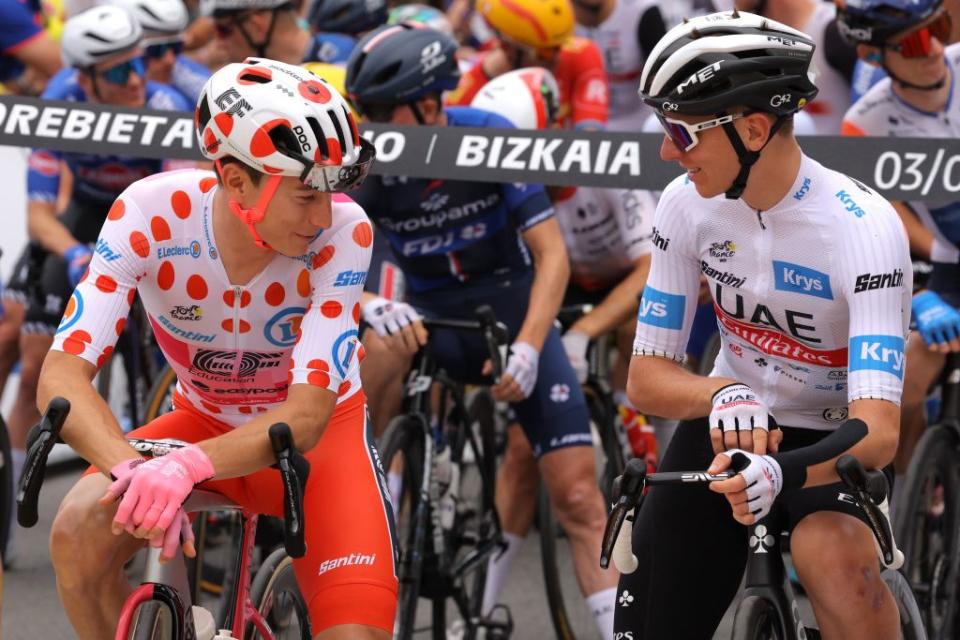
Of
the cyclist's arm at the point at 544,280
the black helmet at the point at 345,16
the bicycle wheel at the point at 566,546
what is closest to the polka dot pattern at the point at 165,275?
the cyclist's arm at the point at 544,280

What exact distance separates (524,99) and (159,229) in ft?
10.0

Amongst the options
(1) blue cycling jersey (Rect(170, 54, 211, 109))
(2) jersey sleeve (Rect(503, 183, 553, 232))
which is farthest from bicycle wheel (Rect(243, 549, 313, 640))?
(1) blue cycling jersey (Rect(170, 54, 211, 109))

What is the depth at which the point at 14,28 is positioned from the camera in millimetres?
8711

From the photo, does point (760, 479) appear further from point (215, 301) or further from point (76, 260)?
point (76, 260)

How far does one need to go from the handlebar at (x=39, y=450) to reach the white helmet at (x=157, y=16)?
4.89m

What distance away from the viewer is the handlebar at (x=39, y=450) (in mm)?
3324

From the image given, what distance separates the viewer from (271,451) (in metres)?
3.61

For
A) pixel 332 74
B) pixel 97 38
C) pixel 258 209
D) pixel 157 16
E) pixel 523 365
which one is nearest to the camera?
pixel 258 209

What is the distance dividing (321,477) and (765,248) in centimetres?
125

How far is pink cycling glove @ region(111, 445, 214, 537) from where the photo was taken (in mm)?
3307

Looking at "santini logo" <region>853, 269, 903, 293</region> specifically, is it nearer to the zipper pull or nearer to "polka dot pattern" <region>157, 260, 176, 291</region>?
the zipper pull

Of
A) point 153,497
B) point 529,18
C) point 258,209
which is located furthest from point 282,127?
point 529,18

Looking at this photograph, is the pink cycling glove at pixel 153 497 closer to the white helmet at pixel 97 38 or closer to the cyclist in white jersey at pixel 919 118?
the cyclist in white jersey at pixel 919 118

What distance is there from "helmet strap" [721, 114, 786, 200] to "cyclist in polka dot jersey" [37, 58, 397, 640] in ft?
2.90
